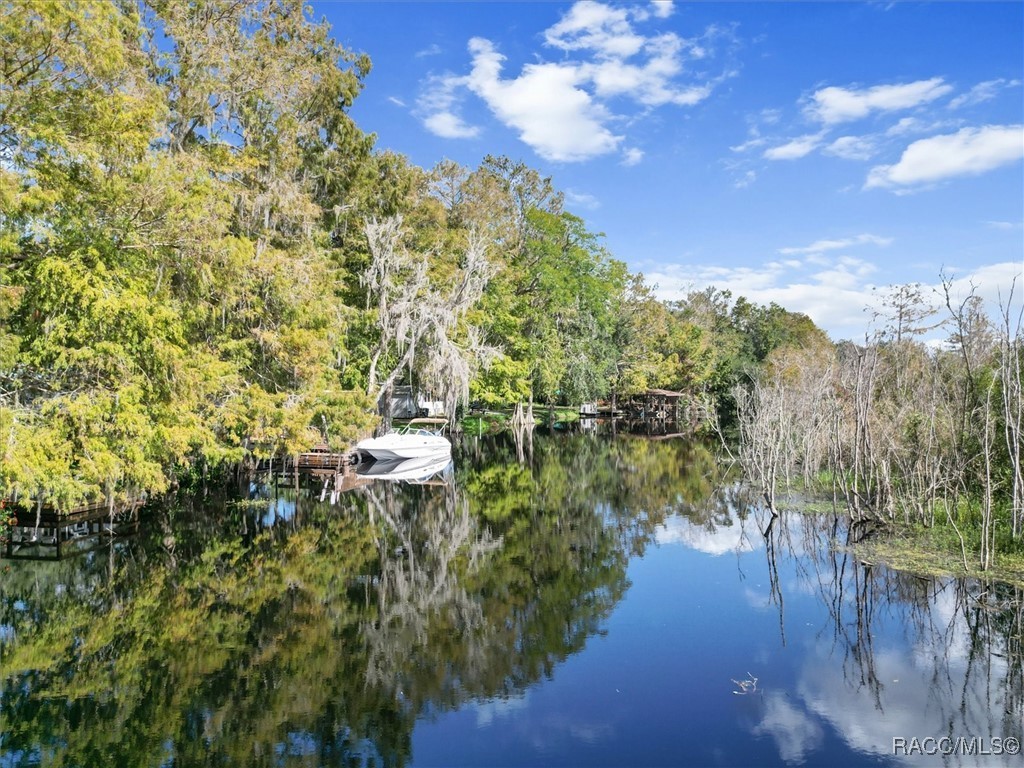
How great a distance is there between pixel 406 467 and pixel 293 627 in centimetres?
1754

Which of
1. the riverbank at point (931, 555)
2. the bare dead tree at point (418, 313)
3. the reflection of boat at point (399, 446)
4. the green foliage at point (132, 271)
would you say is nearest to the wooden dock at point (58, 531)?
the green foliage at point (132, 271)

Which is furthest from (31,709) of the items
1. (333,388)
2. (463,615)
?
(333,388)

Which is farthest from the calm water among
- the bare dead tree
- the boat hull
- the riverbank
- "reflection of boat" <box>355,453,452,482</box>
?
the bare dead tree

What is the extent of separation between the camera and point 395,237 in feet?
94.0

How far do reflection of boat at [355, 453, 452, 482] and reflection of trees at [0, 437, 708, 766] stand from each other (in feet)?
22.4

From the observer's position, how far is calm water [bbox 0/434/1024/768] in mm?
7645

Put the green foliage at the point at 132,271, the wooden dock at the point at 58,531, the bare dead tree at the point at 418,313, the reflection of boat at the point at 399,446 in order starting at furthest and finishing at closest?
the bare dead tree at the point at 418,313, the reflection of boat at the point at 399,446, the wooden dock at the point at 58,531, the green foliage at the point at 132,271

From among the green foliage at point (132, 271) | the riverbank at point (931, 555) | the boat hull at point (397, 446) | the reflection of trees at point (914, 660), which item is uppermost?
the green foliage at point (132, 271)

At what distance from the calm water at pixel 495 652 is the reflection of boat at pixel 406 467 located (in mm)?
9467

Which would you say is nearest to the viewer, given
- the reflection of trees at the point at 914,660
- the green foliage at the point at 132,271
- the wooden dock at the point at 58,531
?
the reflection of trees at the point at 914,660

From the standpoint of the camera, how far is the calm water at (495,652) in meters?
7.64

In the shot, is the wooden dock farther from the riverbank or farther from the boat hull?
the riverbank

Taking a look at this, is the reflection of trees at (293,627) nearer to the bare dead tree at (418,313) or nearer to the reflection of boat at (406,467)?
the reflection of boat at (406,467)

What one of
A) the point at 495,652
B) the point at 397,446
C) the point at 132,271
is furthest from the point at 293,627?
the point at 397,446
